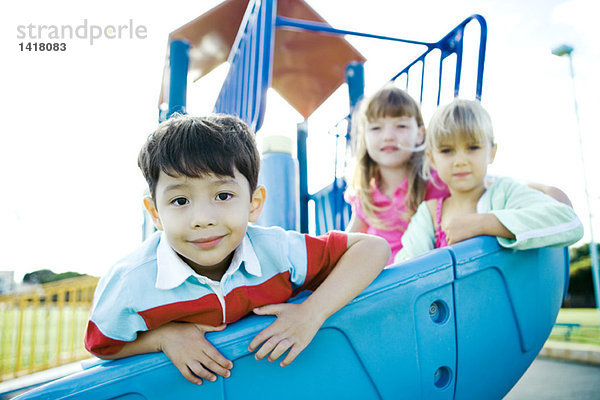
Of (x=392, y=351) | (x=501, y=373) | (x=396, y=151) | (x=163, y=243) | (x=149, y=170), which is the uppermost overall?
(x=396, y=151)

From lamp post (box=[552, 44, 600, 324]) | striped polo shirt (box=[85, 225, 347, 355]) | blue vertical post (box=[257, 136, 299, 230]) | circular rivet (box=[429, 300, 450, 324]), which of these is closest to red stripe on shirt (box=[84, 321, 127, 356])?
striped polo shirt (box=[85, 225, 347, 355])

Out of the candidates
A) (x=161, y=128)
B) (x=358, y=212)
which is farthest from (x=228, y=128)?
(x=358, y=212)

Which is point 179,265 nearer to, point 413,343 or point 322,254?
point 322,254

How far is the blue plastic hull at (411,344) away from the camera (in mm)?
630

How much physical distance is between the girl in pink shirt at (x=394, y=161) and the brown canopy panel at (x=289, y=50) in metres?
0.75

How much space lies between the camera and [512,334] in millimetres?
905

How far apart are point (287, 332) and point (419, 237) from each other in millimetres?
694

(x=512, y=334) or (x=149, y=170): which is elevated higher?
(x=149, y=170)

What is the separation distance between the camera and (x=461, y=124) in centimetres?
106

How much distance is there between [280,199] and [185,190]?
892mm

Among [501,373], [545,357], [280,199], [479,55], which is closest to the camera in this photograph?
[501,373]

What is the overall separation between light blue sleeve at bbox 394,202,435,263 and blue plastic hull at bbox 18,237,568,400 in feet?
1.06

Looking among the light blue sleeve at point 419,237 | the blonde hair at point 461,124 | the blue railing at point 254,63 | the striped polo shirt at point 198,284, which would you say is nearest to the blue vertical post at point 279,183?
the blue railing at point 254,63

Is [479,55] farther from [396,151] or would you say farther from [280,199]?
[280,199]
